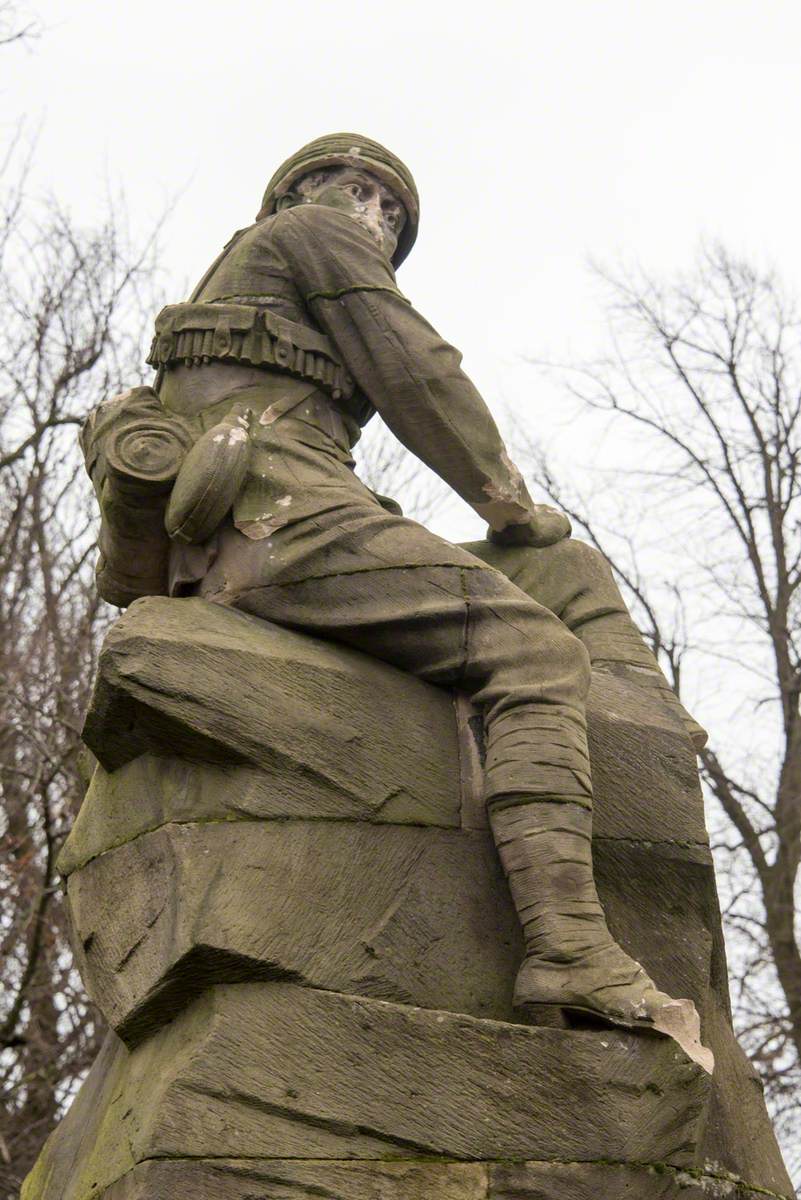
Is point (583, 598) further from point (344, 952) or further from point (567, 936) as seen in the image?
point (344, 952)

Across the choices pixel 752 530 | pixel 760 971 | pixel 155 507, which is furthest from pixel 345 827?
pixel 752 530

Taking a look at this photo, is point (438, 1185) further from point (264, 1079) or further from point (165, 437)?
point (165, 437)

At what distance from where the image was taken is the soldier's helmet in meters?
4.92

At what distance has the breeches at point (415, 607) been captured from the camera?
4059 mm

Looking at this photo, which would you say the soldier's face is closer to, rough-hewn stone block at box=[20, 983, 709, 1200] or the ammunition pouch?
the ammunition pouch

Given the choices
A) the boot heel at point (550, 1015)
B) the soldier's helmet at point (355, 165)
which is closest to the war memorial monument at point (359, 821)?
the boot heel at point (550, 1015)

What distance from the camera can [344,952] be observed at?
148 inches

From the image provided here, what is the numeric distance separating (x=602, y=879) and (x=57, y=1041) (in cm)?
585

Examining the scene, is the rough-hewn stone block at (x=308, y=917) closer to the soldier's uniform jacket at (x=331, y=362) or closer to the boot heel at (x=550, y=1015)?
the boot heel at (x=550, y=1015)

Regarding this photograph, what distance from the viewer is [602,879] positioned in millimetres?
4113

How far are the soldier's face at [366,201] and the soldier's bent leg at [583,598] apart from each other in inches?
34.0

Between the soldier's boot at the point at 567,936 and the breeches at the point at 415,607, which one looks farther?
the breeches at the point at 415,607

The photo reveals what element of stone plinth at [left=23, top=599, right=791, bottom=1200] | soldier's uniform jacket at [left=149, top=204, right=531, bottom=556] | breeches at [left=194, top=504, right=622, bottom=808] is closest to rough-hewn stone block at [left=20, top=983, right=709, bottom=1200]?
stone plinth at [left=23, top=599, right=791, bottom=1200]

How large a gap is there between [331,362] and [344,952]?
5.02 feet
